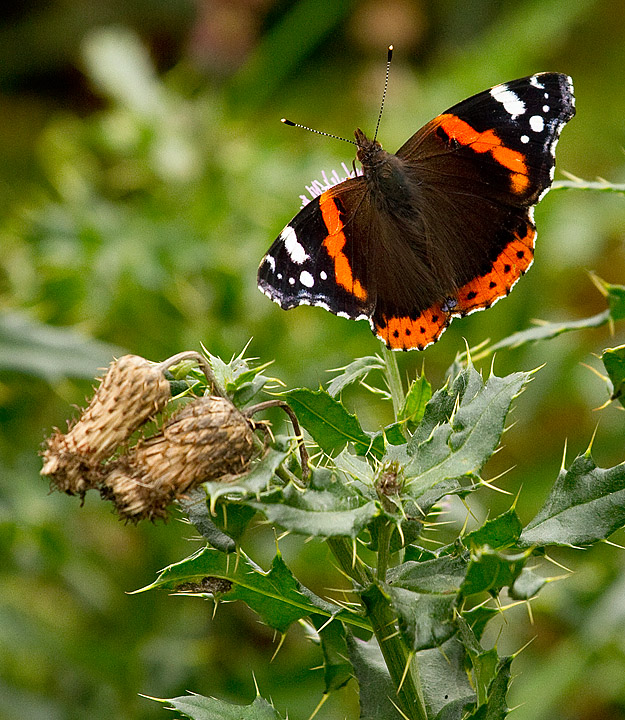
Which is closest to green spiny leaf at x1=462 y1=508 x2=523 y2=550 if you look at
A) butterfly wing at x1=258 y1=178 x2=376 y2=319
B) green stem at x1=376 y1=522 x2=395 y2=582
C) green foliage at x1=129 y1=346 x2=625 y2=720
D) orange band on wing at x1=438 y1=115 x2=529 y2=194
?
green foliage at x1=129 y1=346 x2=625 y2=720

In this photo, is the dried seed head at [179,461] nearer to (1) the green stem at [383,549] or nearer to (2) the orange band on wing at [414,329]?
(1) the green stem at [383,549]

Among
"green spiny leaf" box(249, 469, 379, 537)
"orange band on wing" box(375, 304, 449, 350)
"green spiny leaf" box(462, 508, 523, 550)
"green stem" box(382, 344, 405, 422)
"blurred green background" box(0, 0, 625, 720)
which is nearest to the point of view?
"green spiny leaf" box(249, 469, 379, 537)

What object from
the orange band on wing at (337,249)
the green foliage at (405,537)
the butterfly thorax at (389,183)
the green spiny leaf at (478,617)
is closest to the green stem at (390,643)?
the green foliage at (405,537)

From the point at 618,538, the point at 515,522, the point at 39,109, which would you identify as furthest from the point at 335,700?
the point at 39,109

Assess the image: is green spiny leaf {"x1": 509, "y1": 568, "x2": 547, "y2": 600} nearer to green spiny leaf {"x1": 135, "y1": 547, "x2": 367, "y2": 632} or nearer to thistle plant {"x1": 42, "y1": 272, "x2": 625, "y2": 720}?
thistle plant {"x1": 42, "y1": 272, "x2": 625, "y2": 720}

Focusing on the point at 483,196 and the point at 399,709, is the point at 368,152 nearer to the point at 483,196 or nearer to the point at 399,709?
the point at 483,196

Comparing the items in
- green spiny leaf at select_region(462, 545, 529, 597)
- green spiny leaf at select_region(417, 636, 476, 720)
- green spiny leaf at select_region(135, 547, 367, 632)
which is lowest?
green spiny leaf at select_region(417, 636, 476, 720)

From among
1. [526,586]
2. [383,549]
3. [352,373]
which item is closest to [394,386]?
[352,373]
